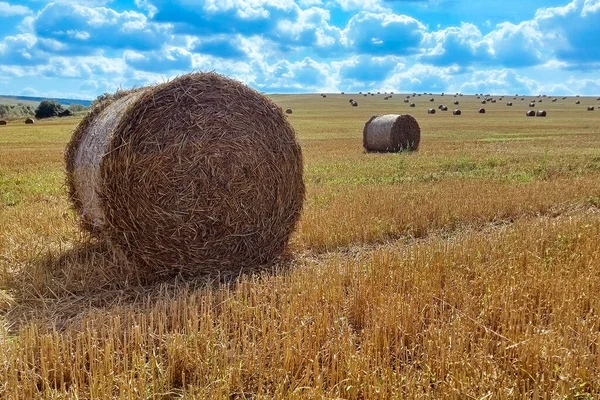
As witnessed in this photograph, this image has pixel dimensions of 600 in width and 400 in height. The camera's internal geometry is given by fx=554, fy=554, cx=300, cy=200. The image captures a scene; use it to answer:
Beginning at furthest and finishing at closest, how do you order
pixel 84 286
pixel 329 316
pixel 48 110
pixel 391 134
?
pixel 48 110 < pixel 391 134 < pixel 84 286 < pixel 329 316

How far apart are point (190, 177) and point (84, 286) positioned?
1.60 m

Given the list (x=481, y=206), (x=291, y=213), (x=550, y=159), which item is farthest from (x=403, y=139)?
(x=291, y=213)

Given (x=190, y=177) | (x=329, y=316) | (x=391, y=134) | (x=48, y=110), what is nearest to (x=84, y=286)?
(x=190, y=177)

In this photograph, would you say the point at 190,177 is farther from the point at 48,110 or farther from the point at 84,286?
the point at 48,110

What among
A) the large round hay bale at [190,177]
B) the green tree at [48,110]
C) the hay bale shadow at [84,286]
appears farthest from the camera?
the green tree at [48,110]

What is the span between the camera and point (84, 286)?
5711mm

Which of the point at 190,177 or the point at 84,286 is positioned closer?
the point at 84,286

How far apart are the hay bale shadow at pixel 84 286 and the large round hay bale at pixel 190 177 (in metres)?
0.20

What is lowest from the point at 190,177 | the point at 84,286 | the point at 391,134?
the point at 84,286

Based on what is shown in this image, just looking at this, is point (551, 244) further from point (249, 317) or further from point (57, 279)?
point (57, 279)

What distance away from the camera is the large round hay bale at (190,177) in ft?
19.9

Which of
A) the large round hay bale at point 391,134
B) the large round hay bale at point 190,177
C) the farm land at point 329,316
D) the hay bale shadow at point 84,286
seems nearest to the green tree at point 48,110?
the large round hay bale at point 391,134

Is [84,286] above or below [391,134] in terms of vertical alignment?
below

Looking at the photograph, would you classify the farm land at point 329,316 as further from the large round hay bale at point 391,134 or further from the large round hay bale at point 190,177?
the large round hay bale at point 391,134
